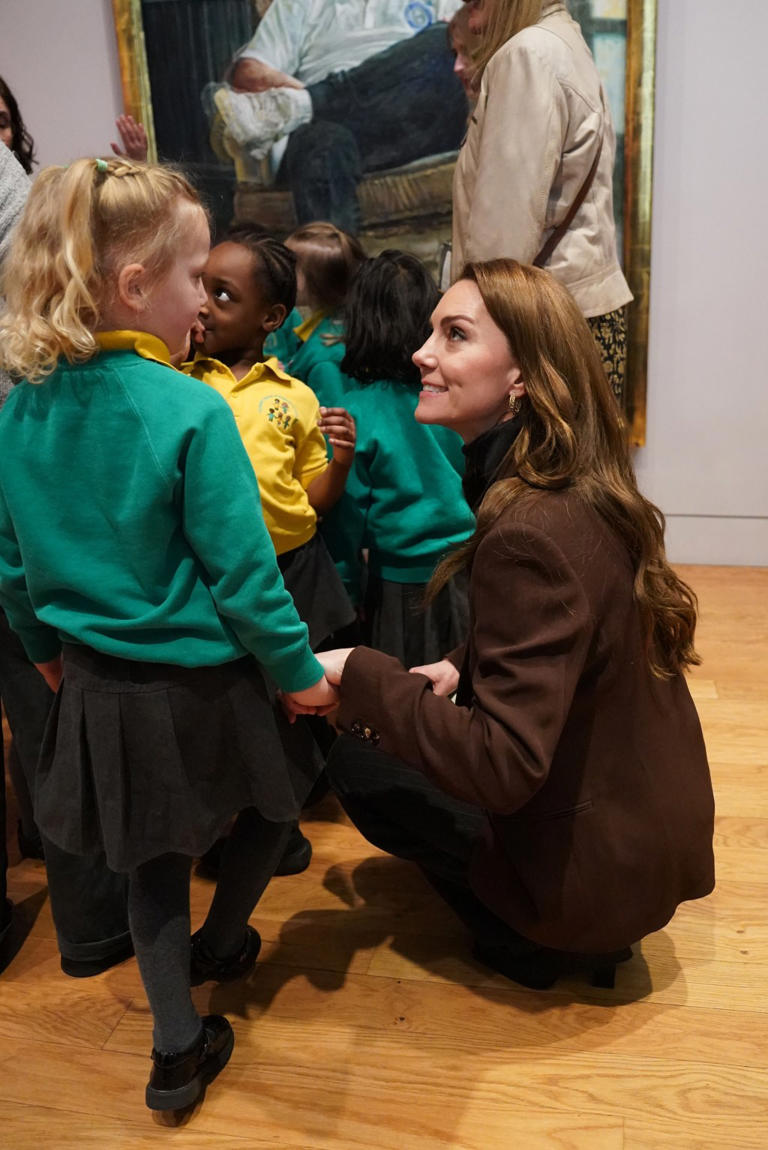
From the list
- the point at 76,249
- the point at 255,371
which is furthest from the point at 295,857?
the point at 76,249

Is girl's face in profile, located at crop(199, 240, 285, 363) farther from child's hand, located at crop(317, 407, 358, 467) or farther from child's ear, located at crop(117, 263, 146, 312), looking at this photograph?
child's ear, located at crop(117, 263, 146, 312)

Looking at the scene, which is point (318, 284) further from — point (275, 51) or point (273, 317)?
point (275, 51)

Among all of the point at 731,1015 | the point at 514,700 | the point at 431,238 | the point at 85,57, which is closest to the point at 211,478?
the point at 514,700

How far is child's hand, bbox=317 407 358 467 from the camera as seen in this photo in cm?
222

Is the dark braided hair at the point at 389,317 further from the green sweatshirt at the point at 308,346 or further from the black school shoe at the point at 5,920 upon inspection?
the black school shoe at the point at 5,920

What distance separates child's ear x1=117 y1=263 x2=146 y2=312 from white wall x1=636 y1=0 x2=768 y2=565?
3.02m

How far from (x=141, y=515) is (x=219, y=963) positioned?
93 centimetres

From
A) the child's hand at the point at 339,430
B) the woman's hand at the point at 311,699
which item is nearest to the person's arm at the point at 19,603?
the woman's hand at the point at 311,699

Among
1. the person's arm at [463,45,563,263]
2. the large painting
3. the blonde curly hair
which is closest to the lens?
the blonde curly hair

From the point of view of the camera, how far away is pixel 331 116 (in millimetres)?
4000

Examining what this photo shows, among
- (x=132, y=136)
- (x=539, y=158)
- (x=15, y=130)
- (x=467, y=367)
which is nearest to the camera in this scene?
(x=467, y=367)

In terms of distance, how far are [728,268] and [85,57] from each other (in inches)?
108

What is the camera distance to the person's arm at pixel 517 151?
94.0 inches

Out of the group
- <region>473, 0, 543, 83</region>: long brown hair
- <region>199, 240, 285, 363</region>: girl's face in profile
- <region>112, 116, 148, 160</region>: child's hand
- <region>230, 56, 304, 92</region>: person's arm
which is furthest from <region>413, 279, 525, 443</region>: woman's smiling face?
<region>230, 56, 304, 92</region>: person's arm
